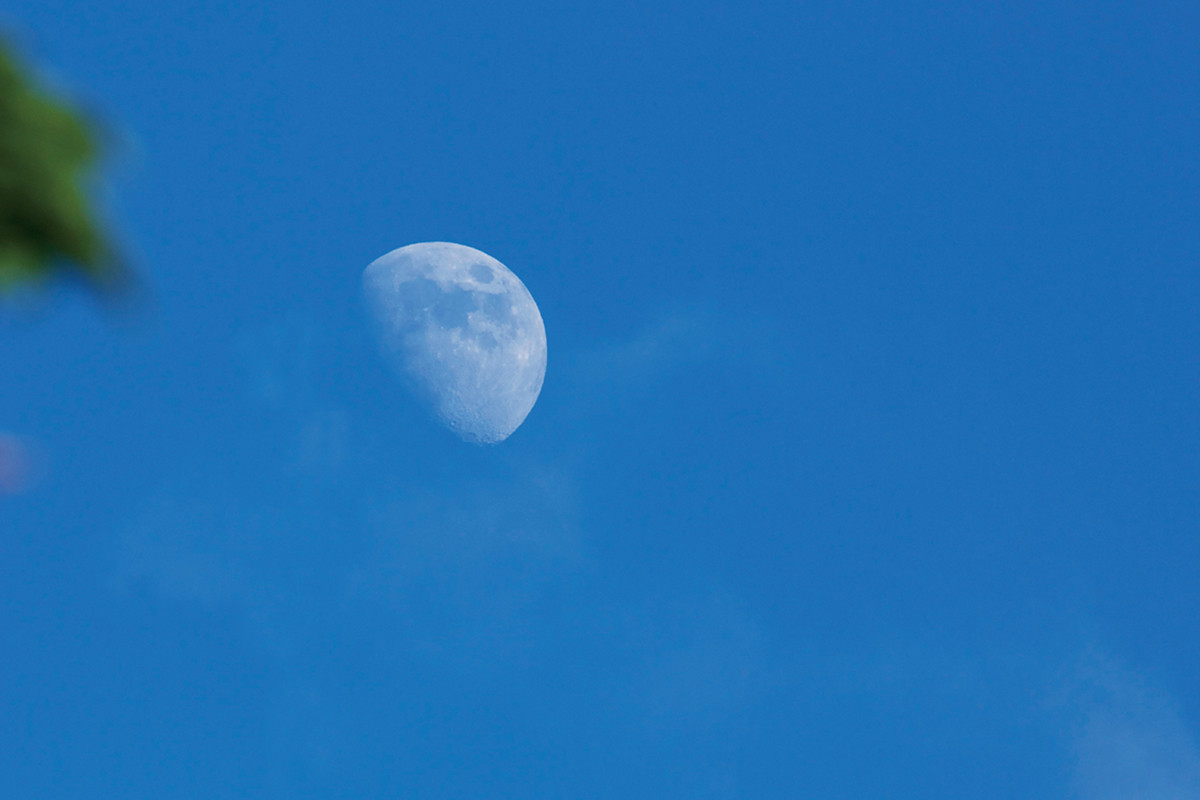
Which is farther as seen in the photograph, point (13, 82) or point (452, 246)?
point (452, 246)

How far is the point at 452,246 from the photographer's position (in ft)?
292

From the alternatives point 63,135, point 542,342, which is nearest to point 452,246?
point 542,342

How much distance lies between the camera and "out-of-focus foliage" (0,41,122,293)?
21547 mm

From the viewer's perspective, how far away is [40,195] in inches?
850

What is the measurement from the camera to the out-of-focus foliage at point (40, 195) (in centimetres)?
2155

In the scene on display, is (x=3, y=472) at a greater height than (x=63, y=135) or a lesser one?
lesser

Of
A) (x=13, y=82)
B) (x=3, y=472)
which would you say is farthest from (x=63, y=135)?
(x=3, y=472)

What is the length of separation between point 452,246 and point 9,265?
6764 centimetres

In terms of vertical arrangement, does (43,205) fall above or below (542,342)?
below

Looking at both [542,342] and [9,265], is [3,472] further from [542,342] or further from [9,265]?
[542,342]

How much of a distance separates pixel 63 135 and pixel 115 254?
5.90 feet

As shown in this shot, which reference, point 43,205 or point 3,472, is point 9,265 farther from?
point 3,472

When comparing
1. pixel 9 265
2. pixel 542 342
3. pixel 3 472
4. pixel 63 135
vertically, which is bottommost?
pixel 3 472

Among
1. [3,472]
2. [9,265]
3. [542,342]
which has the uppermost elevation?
[542,342]
